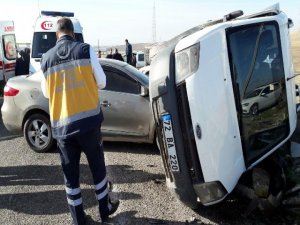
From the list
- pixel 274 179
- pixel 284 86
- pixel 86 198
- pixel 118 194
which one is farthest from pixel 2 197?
pixel 284 86

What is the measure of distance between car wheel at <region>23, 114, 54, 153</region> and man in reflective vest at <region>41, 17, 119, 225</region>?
2899 millimetres

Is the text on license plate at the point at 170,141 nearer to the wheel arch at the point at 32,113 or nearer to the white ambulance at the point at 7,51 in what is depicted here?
the wheel arch at the point at 32,113

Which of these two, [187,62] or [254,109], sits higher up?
[187,62]

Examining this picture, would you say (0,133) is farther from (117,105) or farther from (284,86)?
(284,86)

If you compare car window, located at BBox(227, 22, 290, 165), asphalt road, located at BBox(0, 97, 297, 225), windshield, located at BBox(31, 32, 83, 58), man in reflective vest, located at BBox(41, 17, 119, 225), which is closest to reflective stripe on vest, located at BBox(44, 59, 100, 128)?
man in reflective vest, located at BBox(41, 17, 119, 225)

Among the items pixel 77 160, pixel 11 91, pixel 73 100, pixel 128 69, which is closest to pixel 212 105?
pixel 73 100

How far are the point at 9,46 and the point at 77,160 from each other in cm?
1089

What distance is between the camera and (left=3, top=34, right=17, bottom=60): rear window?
13.3 meters

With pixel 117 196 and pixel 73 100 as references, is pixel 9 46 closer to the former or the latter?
pixel 117 196

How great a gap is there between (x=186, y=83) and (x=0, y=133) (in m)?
5.94

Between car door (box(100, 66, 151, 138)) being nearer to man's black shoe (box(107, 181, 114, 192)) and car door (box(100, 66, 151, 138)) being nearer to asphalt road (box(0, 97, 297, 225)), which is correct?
asphalt road (box(0, 97, 297, 225))

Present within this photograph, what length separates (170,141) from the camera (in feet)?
12.7

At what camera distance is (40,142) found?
22.5 feet

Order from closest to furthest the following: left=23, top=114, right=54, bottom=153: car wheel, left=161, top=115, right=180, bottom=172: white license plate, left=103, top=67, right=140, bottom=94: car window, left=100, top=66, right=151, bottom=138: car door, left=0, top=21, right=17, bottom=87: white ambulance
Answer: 1. left=161, top=115, right=180, bottom=172: white license plate
2. left=100, top=66, right=151, bottom=138: car door
3. left=103, top=67, right=140, bottom=94: car window
4. left=23, top=114, right=54, bottom=153: car wheel
5. left=0, top=21, right=17, bottom=87: white ambulance
